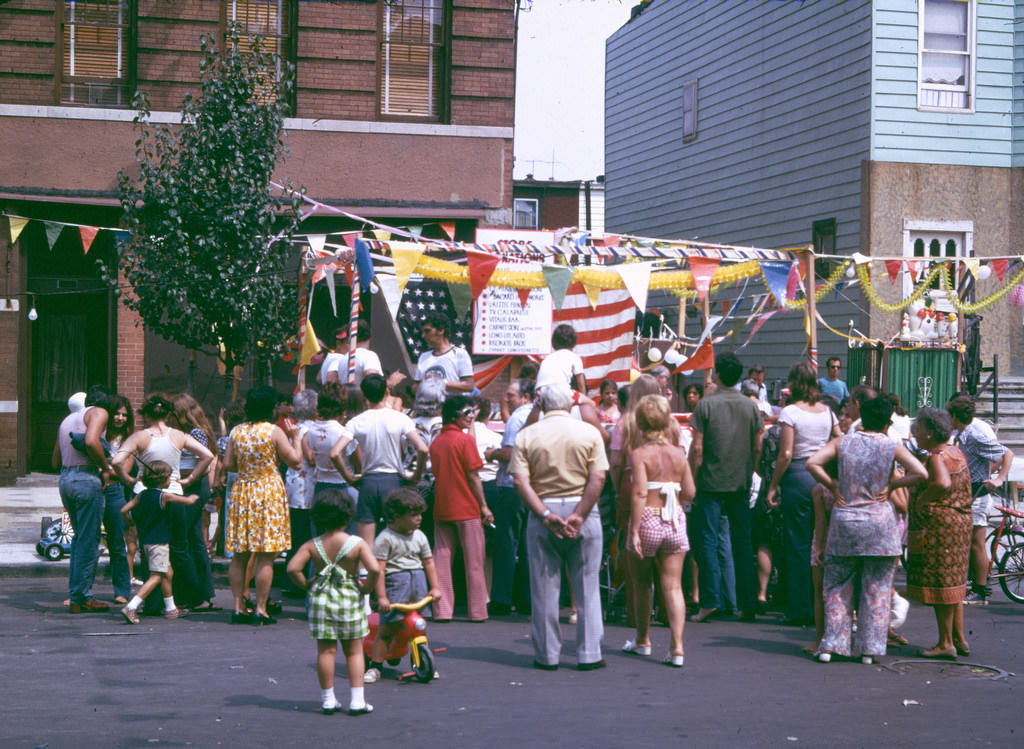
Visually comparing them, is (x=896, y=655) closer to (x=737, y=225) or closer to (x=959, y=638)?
(x=959, y=638)

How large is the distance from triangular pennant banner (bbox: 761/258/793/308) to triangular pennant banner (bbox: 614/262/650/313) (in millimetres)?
1569

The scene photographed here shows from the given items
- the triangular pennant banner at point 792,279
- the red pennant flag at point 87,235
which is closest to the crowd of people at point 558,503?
the triangular pennant banner at point 792,279

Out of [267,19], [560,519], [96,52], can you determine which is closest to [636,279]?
[560,519]

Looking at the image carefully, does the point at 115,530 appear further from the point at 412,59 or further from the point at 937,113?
the point at 937,113

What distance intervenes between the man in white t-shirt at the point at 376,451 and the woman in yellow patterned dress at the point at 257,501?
500mm

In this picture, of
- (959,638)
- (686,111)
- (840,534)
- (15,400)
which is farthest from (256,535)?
(686,111)

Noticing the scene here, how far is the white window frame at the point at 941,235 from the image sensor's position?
20.3 metres

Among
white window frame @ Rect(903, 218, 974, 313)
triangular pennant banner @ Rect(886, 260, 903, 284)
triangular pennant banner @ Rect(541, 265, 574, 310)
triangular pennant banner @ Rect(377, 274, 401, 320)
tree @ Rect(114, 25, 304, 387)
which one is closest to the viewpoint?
triangular pennant banner @ Rect(541, 265, 574, 310)

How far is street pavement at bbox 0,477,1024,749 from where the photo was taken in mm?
6410

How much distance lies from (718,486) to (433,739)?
4.08 metres

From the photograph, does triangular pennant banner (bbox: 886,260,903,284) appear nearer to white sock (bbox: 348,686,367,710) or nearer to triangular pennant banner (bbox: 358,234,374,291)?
triangular pennant banner (bbox: 358,234,374,291)

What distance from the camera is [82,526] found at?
1027 cm

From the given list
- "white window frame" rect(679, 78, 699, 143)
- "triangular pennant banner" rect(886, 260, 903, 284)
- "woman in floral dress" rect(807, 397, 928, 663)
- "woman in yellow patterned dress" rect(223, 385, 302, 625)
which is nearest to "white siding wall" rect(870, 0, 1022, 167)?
"triangular pennant banner" rect(886, 260, 903, 284)

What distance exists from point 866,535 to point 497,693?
8.67ft
